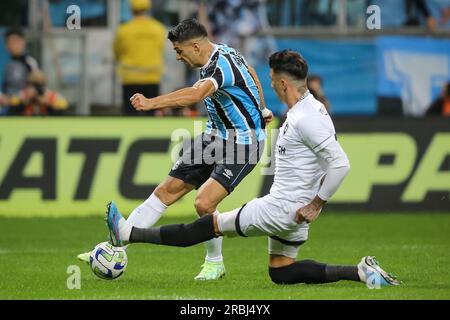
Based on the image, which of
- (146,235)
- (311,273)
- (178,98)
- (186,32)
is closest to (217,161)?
(178,98)

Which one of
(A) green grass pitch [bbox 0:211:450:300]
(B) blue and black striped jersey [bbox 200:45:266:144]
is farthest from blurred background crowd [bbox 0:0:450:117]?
(B) blue and black striped jersey [bbox 200:45:266:144]

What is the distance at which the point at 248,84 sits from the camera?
1099cm

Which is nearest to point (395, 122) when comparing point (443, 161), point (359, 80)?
point (443, 161)

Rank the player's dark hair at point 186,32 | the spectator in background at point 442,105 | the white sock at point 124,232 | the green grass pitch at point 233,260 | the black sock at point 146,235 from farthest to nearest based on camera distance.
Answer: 1. the spectator in background at point 442,105
2. the player's dark hair at point 186,32
3. the white sock at point 124,232
4. the black sock at point 146,235
5. the green grass pitch at point 233,260

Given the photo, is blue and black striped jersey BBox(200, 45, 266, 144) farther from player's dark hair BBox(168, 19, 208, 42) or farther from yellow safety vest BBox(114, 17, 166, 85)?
yellow safety vest BBox(114, 17, 166, 85)

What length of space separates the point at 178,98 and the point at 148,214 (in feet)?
4.81

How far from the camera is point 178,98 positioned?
10.1 m

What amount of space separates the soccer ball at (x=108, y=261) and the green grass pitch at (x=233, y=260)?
137mm

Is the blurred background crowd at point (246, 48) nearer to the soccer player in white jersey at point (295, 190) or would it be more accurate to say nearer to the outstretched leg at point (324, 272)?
the outstretched leg at point (324, 272)

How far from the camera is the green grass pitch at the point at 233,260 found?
31.2 ft

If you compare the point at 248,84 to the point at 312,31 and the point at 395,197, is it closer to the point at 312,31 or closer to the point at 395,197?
the point at 395,197

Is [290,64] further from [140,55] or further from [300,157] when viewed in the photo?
[140,55]

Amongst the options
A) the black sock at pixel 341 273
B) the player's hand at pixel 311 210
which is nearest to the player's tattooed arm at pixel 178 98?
the player's hand at pixel 311 210
